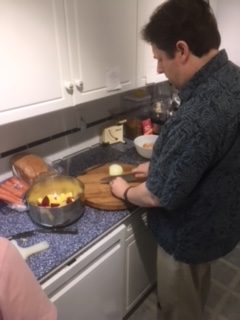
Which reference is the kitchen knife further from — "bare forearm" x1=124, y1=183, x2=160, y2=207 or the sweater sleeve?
the sweater sleeve

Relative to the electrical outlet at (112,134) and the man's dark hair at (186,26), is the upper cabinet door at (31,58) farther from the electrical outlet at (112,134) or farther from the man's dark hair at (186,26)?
the electrical outlet at (112,134)

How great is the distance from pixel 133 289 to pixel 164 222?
23.1 inches

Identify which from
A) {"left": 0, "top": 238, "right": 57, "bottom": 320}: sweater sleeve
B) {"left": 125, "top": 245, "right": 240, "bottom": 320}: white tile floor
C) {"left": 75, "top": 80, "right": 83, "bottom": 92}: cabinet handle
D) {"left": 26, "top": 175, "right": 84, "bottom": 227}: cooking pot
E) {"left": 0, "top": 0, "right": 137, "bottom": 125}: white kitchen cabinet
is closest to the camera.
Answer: {"left": 0, "top": 238, "right": 57, "bottom": 320}: sweater sleeve

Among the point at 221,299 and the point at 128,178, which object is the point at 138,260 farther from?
the point at 221,299

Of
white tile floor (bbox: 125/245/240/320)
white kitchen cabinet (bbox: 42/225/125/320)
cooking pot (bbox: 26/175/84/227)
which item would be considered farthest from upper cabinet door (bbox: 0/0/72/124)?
white tile floor (bbox: 125/245/240/320)

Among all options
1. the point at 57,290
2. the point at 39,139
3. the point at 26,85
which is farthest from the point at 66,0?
the point at 57,290

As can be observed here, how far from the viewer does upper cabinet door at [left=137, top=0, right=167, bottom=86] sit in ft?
4.66

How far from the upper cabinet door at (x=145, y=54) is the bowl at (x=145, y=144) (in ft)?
1.13

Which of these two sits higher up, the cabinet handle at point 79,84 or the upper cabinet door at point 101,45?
the upper cabinet door at point 101,45

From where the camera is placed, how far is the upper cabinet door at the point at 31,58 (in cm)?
97

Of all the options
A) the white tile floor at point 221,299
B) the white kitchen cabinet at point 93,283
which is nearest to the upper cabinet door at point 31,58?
the white kitchen cabinet at point 93,283

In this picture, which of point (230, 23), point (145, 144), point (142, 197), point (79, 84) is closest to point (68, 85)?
point (79, 84)

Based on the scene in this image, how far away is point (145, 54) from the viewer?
153 centimetres

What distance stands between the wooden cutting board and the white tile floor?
781 mm
